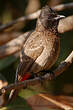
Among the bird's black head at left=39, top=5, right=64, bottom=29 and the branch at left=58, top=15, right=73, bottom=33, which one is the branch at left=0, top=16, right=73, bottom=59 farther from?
the bird's black head at left=39, top=5, right=64, bottom=29

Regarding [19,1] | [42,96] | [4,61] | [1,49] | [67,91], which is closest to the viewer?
[42,96]

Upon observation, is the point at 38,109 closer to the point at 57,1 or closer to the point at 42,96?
the point at 42,96

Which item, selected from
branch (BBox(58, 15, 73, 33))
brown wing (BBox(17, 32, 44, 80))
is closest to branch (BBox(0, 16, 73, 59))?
branch (BBox(58, 15, 73, 33))

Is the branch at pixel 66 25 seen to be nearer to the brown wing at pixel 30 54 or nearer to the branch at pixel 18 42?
the branch at pixel 18 42

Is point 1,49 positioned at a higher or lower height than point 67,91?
higher

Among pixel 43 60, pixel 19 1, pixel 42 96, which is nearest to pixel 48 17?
pixel 43 60

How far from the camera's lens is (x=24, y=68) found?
13.1ft

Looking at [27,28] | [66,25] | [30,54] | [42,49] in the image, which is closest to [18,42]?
[66,25]

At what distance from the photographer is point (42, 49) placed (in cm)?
398

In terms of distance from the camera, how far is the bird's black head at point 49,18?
13.2 ft

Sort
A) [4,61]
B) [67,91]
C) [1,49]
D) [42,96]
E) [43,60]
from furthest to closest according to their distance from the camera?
[67,91], [4,61], [1,49], [42,96], [43,60]

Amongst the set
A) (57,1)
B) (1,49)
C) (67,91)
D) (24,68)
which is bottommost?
(67,91)

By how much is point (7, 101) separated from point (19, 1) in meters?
3.93

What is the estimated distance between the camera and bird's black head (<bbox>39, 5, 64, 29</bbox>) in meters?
4.03
